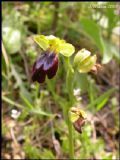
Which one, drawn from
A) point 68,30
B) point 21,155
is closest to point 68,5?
point 68,30

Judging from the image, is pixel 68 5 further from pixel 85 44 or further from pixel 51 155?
pixel 51 155

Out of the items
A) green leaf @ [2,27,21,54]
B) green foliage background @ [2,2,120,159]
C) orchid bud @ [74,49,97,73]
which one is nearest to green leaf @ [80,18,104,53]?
green foliage background @ [2,2,120,159]

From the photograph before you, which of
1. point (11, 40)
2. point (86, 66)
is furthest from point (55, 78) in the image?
point (86, 66)

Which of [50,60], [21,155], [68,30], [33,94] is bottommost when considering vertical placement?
[21,155]

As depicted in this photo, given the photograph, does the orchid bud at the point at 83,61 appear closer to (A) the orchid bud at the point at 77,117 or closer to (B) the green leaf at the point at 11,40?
(A) the orchid bud at the point at 77,117

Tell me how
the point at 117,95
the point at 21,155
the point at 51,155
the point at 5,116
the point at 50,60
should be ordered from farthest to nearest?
the point at 117,95, the point at 5,116, the point at 21,155, the point at 51,155, the point at 50,60
